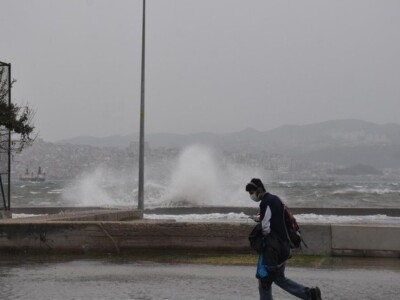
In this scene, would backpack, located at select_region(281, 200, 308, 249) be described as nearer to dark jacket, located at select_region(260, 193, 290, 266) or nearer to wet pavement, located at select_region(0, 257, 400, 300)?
dark jacket, located at select_region(260, 193, 290, 266)

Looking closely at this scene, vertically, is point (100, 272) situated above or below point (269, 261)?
below

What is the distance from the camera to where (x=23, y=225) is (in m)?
12.5

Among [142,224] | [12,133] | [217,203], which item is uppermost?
[12,133]

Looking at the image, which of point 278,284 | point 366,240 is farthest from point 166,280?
point 366,240

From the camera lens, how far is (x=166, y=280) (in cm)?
962

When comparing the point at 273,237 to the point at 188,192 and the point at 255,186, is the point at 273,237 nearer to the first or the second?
the point at 255,186

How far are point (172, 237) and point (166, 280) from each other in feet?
8.21

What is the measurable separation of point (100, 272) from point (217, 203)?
46.8 meters

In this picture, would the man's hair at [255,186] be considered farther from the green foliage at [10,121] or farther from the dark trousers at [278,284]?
the green foliage at [10,121]

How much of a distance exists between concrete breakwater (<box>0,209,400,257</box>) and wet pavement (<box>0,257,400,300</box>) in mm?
639

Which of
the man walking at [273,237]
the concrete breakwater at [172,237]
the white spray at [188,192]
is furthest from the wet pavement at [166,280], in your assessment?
the white spray at [188,192]

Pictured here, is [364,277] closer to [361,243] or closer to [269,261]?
[361,243]

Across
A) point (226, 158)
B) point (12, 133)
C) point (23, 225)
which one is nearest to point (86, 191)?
point (226, 158)

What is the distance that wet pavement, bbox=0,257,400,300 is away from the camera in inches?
335
